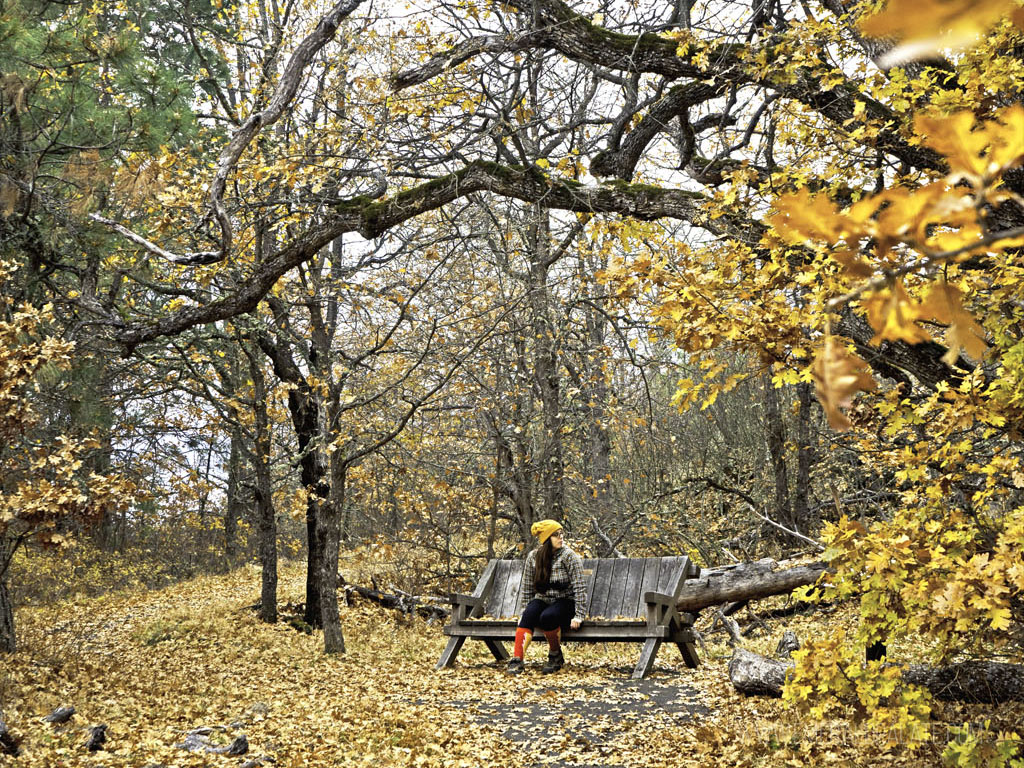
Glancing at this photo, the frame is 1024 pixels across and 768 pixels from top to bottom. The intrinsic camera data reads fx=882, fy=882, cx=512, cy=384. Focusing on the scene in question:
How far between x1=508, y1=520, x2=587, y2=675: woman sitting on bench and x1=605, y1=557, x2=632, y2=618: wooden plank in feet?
1.94

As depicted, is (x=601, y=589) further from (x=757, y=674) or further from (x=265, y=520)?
(x=265, y=520)

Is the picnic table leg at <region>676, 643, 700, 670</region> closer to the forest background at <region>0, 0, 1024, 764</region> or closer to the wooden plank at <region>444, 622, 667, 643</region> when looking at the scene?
the wooden plank at <region>444, 622, 667, 643</region>

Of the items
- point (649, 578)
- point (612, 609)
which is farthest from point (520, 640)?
point (649, 578)

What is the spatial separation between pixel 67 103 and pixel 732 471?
10360mm

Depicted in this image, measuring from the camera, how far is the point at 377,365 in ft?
56.7

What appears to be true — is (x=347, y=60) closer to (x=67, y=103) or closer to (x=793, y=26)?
(x=67, y=103)

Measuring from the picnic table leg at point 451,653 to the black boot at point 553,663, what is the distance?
1.00 meters

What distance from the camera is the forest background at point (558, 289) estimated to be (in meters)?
3.48

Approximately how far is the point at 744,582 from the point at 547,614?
204 cm

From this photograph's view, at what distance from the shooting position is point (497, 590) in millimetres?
9062

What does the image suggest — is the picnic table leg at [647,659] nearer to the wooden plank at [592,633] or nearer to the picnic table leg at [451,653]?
the wooden plank at [592,633]

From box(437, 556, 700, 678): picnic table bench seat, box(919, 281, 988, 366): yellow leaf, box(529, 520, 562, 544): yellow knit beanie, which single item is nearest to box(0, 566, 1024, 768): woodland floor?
box(437, 556, 700, 678): picnic table bench seat

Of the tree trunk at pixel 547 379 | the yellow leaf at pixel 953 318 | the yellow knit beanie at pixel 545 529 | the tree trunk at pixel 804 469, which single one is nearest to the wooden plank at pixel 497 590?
the yellow knit beanie at pixel 545 529


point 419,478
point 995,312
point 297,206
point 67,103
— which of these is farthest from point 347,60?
point 995,312
